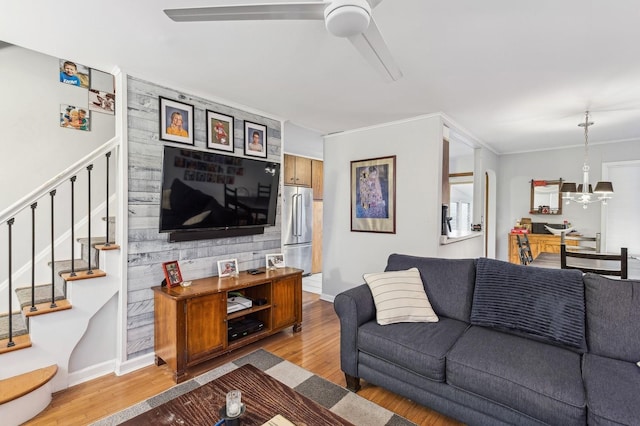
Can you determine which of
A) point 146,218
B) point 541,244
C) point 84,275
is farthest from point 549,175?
point 84,275

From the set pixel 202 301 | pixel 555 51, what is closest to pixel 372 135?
pixel 555 51

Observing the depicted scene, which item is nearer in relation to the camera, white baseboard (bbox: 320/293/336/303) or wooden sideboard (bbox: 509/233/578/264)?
white baseboard (bbox: 320/293/336/303)

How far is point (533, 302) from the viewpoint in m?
2.00

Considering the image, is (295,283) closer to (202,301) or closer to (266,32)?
(202,301)

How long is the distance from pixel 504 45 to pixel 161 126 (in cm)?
275

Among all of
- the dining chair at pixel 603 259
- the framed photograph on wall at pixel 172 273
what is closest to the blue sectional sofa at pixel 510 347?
the dining chair at pixel 603 259

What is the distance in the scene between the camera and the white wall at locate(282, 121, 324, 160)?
433 centimetres

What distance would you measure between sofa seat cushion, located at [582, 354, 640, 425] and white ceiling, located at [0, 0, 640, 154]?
196cm

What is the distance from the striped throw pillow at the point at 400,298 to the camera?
2.21 m

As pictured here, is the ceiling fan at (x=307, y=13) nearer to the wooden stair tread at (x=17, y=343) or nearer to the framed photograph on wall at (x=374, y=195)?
the wooden stair tread at (x=17, y=343)

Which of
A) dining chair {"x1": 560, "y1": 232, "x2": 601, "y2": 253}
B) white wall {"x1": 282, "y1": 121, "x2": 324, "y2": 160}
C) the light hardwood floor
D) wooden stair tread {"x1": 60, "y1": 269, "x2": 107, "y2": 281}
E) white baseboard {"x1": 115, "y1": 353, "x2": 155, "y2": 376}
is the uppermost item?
white wall {"x1": 282, "y1": 121, "x2": 324, "y2": 160}

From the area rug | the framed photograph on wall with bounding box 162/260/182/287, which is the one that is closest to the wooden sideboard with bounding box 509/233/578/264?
the area rug

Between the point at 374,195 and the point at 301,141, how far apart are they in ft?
6.08

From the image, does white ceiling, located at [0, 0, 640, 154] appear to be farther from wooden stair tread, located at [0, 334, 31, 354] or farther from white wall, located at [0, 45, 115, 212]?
wooden stair tread, located at [0, 334, 31, 354]
